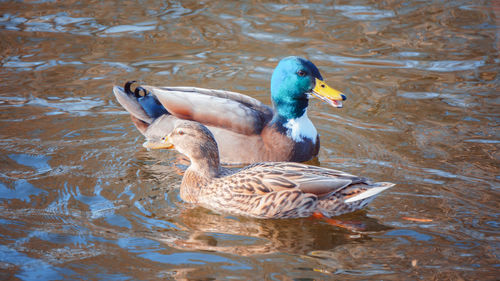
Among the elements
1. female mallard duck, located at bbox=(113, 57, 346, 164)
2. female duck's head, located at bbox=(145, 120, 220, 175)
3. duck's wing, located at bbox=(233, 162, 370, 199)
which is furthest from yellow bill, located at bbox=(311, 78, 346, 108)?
female duck's head, located at bbox=(145, 120, 220, 175)

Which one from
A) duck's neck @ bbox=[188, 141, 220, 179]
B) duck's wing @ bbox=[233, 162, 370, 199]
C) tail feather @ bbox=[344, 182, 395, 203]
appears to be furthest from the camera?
duck's neck @ bbox=[188, 141, 220, 179]

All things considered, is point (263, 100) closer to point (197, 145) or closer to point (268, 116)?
point (268, 116)

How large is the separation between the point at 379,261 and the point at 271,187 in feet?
4.17

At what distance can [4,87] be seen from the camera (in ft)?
28.4

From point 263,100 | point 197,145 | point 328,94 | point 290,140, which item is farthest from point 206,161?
point 263,100

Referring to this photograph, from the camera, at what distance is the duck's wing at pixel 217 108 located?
7.07 metres

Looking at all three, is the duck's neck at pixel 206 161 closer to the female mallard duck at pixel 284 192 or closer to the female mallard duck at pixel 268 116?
the female mallard duck at pixel 284 192

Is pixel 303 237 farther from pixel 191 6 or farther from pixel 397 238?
pixel 191 6

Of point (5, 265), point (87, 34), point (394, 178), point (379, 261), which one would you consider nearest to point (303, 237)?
point (379, 261)

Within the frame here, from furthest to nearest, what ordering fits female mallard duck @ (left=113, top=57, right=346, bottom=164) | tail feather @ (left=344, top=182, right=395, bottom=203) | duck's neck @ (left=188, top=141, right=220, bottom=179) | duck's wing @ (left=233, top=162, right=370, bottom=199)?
female mallard duck @ (left=113, top=57, right=346, bottom=164) < duck's neck @ (left=188, top=141, right=220, bottom=179) < duck's wing @ (left=233, top=162, right=370, bottom=199) < tail feather @ (left=344, top=182, right=395, bottom=203)

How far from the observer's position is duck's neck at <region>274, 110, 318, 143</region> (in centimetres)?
705

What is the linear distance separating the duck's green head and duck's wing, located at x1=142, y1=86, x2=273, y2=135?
1.00ft

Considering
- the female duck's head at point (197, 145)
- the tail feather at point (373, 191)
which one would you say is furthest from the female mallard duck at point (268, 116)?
the tail feather at point (373, 191)

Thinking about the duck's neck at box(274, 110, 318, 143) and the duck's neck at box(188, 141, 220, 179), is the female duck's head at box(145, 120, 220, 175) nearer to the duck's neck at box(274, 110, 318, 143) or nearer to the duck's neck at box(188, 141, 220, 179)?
the duck's neck at box(188, 141, 220, 179)
